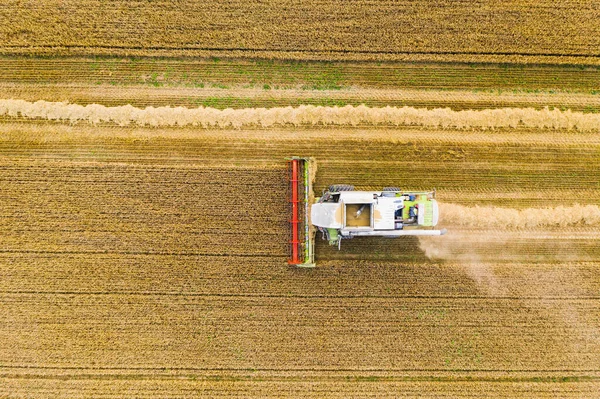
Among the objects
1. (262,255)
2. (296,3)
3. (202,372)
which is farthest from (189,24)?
(202,372)

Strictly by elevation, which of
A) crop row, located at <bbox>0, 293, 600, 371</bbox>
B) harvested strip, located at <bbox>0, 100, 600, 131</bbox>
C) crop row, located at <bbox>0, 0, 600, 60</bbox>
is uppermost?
crop row, located at <bbox>0, 0, 600, 60</bbox>

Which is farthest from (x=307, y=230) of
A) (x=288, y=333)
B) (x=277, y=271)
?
(x=288, y=333)

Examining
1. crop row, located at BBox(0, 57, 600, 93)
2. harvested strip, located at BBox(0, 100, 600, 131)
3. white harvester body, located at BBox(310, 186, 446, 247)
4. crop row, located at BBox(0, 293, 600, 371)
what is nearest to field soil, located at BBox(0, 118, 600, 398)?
crop row, located at BBox(0, 293, 600, 371)

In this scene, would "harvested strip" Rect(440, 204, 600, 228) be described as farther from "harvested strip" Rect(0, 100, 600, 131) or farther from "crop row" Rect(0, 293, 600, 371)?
"harvested strip" Rect(0, 100, 600, 131)

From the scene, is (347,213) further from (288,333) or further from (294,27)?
(294,27)

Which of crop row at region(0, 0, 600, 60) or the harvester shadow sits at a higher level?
crop row at region(0, 0, 600, 60)

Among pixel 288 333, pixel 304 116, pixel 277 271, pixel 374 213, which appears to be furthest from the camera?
pixel 304 116

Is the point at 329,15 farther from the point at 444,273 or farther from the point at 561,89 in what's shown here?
the point at 444,273
